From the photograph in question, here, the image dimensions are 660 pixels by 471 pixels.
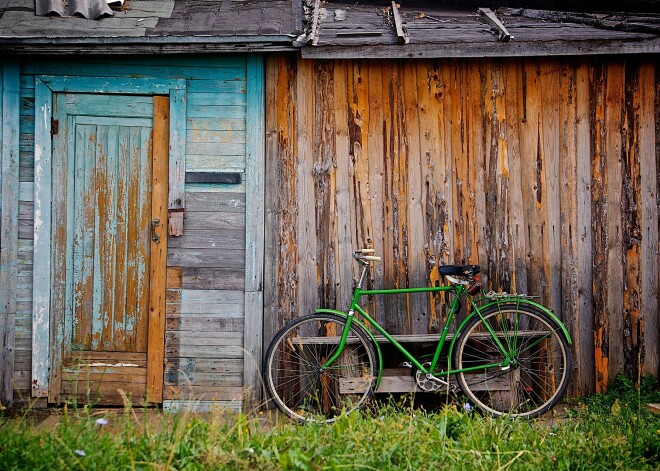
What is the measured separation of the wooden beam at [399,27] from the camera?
562 cm

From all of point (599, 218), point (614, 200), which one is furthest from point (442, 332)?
point (614, 200)

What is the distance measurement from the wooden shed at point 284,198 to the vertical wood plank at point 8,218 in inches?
0.7

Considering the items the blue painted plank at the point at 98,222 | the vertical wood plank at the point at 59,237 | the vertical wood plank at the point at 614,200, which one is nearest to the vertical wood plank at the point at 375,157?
the vertical wood plank at the point at 614,200

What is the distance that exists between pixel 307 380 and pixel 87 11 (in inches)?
141

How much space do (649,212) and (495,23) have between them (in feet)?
6.80

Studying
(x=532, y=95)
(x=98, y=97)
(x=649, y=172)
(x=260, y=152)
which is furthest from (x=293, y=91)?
(x=649, y=172)

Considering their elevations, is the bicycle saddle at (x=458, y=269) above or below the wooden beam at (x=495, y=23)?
below

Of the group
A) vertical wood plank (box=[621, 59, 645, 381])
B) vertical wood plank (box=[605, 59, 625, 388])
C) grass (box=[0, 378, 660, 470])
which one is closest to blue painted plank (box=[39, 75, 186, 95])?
grass (box=[0, 378, 660, 470])

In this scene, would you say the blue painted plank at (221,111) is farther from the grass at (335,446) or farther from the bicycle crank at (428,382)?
the grass at (335,446)

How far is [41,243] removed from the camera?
608cm

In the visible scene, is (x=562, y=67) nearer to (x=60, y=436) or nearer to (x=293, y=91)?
(x=293, y=91)

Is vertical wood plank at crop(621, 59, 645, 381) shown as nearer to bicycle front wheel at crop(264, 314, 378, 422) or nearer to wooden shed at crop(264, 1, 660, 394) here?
wooden shed at crop(264, 1, 660, 394)

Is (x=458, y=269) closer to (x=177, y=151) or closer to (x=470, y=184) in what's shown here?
(x=470, y=184)

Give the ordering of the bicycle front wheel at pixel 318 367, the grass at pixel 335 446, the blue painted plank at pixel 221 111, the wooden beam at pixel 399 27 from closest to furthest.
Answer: the grass at pixel 335 446 → the wooden beam at pixel 399 27 → the bicycle front wheel at pixel 318 367 → the blue painted plank at pixel 221 111
